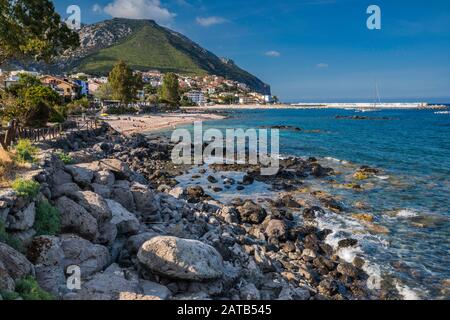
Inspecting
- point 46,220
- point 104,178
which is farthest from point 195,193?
point 46,220

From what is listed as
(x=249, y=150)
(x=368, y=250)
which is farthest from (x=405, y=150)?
(x=368, y=250)

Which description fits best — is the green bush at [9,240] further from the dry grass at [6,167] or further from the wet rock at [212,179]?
the wet rock at [212,179]

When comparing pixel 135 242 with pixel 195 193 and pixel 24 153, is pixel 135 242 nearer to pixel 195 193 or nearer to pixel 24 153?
pixel 24 153

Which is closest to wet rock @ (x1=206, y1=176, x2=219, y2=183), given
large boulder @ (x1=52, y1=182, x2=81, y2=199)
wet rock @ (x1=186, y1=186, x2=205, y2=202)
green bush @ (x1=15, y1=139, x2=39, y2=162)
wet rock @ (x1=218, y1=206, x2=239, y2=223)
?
wet rock @ (x1=186, y1=186, x2=205, y2=202)

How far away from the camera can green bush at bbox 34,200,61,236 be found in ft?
32.6

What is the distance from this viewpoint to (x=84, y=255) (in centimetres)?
970

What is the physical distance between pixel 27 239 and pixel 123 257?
2839 millimetres

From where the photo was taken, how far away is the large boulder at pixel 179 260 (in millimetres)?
9711

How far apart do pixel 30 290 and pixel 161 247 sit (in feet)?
11.8

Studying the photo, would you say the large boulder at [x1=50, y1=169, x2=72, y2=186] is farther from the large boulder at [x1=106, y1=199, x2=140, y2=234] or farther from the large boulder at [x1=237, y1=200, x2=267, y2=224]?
the large boulder at [x1=237, y1=200, x2=267, y2=224]

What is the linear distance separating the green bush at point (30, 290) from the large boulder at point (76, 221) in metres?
3.48

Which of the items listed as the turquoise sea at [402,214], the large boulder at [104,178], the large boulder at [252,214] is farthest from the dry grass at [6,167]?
the turquoise sea at [402,214]
